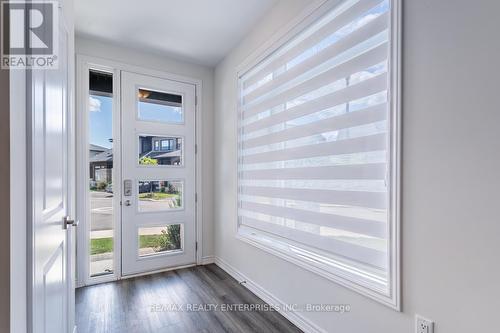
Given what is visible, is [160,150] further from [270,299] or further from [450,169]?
[450,169]

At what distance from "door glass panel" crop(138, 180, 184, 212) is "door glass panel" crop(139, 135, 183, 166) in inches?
9.9

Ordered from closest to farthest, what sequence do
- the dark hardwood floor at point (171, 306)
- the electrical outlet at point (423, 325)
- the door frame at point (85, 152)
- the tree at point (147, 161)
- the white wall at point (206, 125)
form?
1. the electrical outlet at point (423, 325)
2. the dark hardwood floor at point (171, 306)
3. the door frame at point (85, 152)
4. the tree at point (147, 161)
5. the white wall at point (206, 125)

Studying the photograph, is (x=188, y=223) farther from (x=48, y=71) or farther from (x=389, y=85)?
(x=389, y=85)

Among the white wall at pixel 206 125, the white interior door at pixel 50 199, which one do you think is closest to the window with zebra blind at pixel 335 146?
the white wall at pixel 206 125

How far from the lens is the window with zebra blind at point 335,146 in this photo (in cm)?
142

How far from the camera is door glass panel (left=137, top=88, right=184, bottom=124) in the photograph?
314cm

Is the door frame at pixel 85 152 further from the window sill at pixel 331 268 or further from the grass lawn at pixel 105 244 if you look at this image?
the window sill at pixel 331 268

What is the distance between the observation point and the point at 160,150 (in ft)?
10.6

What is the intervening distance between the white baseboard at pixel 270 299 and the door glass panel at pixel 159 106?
1.97m

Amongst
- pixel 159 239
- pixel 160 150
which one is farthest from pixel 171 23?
pixel 159 239

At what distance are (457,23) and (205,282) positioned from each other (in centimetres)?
295

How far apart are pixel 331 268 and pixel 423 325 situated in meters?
0.58

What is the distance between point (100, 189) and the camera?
2.93 meters

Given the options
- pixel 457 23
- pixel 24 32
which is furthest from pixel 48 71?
pixel 457 23
